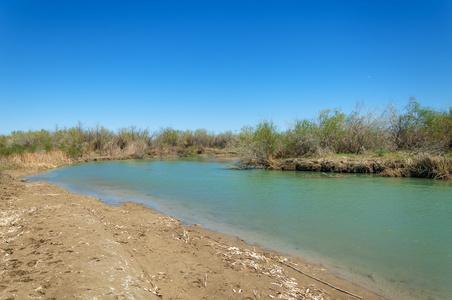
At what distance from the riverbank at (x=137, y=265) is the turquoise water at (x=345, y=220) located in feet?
2.55

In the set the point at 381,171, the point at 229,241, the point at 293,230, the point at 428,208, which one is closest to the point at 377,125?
the point at 381,171

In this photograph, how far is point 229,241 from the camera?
6.17 meters

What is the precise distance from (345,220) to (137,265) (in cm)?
608

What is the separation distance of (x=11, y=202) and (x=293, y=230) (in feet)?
27.0

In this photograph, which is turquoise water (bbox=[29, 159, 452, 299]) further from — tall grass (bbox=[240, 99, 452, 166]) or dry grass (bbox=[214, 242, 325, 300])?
tall grass (bbox=[240, 99, 452, 166])

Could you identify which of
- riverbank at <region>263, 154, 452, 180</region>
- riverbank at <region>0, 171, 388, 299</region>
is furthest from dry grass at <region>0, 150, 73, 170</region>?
riverbank at <region>263, 154, 452, 180</region>

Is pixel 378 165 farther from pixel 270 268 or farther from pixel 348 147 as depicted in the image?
pixel 270 268

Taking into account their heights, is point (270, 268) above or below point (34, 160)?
below

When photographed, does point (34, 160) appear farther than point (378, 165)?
Yes

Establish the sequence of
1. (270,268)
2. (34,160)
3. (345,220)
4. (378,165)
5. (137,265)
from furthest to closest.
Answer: (34,160), (378,165), (345,220), (270,268), (137,265)

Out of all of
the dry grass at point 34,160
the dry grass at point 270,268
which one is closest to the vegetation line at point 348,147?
the dry grass at point 34,160

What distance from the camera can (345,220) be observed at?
7934 mm

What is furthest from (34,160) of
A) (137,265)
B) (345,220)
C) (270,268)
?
(270,268)

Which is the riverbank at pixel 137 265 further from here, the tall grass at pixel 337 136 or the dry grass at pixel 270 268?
the tall grass at pixel 337 136
